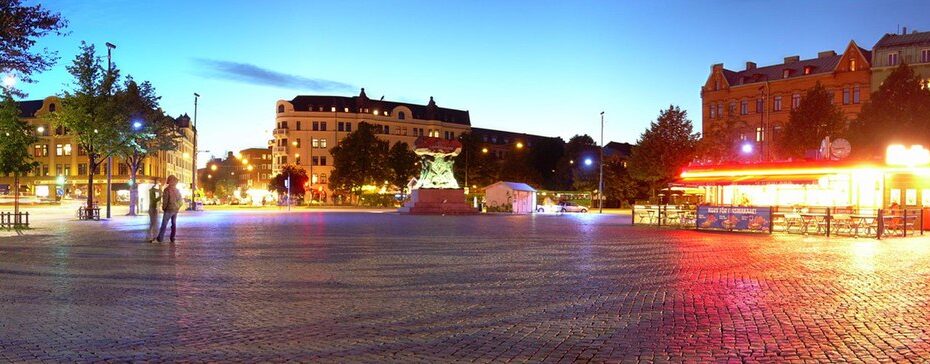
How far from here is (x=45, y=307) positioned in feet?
29.2

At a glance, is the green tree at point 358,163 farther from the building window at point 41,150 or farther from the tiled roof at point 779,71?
the building window at point 41,150

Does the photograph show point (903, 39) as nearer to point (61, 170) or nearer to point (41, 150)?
point (61, 170)

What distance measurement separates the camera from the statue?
168 ft

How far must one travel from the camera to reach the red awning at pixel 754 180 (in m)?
30.9

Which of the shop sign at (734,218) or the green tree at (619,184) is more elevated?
the green tree at (619,184)

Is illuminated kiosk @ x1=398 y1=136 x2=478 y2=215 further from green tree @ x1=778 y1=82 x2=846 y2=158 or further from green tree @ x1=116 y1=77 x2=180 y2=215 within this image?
green tree @ x1=778 y1=82 x2=846 y2=158

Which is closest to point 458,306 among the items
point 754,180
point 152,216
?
point 152,216

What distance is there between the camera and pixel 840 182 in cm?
3161

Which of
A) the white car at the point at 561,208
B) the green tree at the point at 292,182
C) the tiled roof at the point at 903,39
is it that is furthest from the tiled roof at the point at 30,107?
the tiled roof at the point at 903,39

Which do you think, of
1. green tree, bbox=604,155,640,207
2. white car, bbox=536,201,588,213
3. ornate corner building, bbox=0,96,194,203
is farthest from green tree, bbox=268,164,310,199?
green tree, bbox=604,155,640,207

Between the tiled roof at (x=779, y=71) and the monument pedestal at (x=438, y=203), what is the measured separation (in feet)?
151

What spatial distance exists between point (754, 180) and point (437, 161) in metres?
24.0

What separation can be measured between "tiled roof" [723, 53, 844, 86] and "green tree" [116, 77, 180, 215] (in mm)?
62977

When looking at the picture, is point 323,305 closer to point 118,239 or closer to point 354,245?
point 354,245
